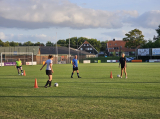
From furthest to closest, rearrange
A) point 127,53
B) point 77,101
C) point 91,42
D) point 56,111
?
point 91,42 < point 127,53 < point 77,101 < point 56,111

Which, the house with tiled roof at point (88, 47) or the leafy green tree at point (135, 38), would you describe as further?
the house with tiled roof at point (88, 47)

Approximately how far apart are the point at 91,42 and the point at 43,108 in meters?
125

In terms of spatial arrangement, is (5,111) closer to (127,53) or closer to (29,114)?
(29,114)

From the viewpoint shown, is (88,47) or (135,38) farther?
(88,47)

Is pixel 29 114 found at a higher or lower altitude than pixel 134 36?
lower

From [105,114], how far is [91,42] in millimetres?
125464

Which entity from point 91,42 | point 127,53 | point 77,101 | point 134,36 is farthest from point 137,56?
point 77,101

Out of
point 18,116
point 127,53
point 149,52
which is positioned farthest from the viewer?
point 127,53

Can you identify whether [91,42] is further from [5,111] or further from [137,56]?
[5,111]

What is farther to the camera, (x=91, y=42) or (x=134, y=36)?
(x=91, y=42)

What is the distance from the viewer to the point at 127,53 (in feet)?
388

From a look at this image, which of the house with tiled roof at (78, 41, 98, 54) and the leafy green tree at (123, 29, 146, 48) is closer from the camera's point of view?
the leafy green tree at (123, 29, 146, 48)

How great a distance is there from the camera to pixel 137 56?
81.1 meters

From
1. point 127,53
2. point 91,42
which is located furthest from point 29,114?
point 91,42
